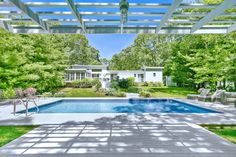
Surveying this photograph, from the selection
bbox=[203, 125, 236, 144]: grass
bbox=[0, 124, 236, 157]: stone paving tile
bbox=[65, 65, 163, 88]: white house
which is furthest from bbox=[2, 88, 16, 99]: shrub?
bbox=[65, 65, 163, 88]: white house

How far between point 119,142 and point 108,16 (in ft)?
9.14

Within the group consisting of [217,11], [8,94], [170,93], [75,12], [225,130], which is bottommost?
[225,130]

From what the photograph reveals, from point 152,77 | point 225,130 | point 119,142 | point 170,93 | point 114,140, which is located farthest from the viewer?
point 152,77

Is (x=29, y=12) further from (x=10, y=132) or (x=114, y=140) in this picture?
(x=10, y=132)

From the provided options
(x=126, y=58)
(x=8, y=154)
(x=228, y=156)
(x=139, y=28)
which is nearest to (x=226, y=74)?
(x=139, y=28)

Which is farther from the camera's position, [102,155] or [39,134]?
[39,134]

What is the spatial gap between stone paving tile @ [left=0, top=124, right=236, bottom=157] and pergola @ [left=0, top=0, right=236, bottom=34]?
249 centimetres

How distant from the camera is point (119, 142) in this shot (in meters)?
5.35

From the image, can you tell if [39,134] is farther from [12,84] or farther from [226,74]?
[226,74]

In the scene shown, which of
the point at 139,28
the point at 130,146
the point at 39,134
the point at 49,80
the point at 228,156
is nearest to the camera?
the point at 228,156

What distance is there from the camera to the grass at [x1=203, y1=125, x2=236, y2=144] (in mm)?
6031

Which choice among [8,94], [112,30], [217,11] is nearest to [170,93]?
[8,94]

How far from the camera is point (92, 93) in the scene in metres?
23.1

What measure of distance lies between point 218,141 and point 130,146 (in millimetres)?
1946
